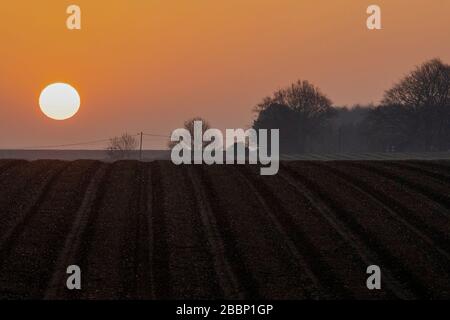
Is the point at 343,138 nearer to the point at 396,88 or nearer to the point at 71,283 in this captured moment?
the point at 396,88

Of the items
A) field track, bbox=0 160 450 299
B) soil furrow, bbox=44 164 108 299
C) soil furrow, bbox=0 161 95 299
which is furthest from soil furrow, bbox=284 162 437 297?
soil furrow, bbox=0 161 95 299

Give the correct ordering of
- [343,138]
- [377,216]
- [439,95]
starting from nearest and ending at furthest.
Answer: [377,216] < [439,95] < [343,138]

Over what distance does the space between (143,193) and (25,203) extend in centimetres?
523

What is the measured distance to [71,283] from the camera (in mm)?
26828

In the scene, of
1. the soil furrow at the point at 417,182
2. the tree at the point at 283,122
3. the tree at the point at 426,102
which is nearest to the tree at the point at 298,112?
the tree at the point at 283,122

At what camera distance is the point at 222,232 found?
109ft

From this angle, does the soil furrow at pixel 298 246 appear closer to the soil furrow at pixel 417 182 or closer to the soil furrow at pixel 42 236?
the soil furrow at pixel 417 182

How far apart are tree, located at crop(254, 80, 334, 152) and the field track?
287 ft

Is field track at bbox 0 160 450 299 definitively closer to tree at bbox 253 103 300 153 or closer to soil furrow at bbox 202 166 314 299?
soil furrow at bbox 202 166 314 299

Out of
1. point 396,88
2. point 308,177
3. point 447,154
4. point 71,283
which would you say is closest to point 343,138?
point 396,88

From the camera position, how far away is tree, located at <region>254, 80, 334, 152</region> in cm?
13438

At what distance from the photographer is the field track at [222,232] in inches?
1077

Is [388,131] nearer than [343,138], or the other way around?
[388,131]
